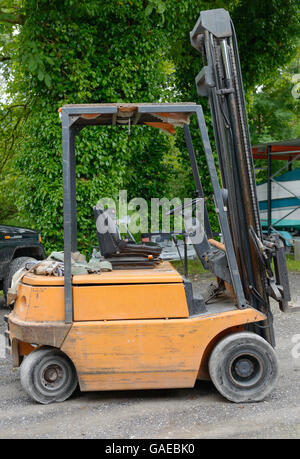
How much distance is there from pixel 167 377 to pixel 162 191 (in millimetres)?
10198

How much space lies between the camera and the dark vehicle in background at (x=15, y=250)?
375 inches

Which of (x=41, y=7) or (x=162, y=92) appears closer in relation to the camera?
(x=41, y=7)

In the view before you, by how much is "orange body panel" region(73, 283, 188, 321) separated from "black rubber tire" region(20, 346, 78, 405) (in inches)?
19.2

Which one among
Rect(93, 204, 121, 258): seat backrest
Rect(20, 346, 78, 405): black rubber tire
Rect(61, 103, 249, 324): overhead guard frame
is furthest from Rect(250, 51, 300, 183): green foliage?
Rect(20, 346, 78, 405): black rubber tire

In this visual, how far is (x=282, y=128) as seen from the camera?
2144cm

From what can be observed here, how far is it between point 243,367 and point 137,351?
100 cm

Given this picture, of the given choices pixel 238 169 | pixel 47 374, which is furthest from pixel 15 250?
pixel 238 169

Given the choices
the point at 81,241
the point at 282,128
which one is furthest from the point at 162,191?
the point at 282,128

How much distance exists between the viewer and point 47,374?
4875 mm

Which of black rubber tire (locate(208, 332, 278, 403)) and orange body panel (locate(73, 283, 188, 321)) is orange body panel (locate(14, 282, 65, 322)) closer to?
orange body panel (locate(73, 283, 188, 321))

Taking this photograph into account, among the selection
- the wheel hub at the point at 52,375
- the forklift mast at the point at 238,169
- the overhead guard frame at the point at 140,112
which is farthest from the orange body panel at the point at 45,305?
the forklift mast at the point at 238,169

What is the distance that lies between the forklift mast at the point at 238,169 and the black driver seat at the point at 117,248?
35.2 inches

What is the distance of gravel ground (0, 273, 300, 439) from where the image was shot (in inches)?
164

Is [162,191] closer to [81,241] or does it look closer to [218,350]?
[81,241]
